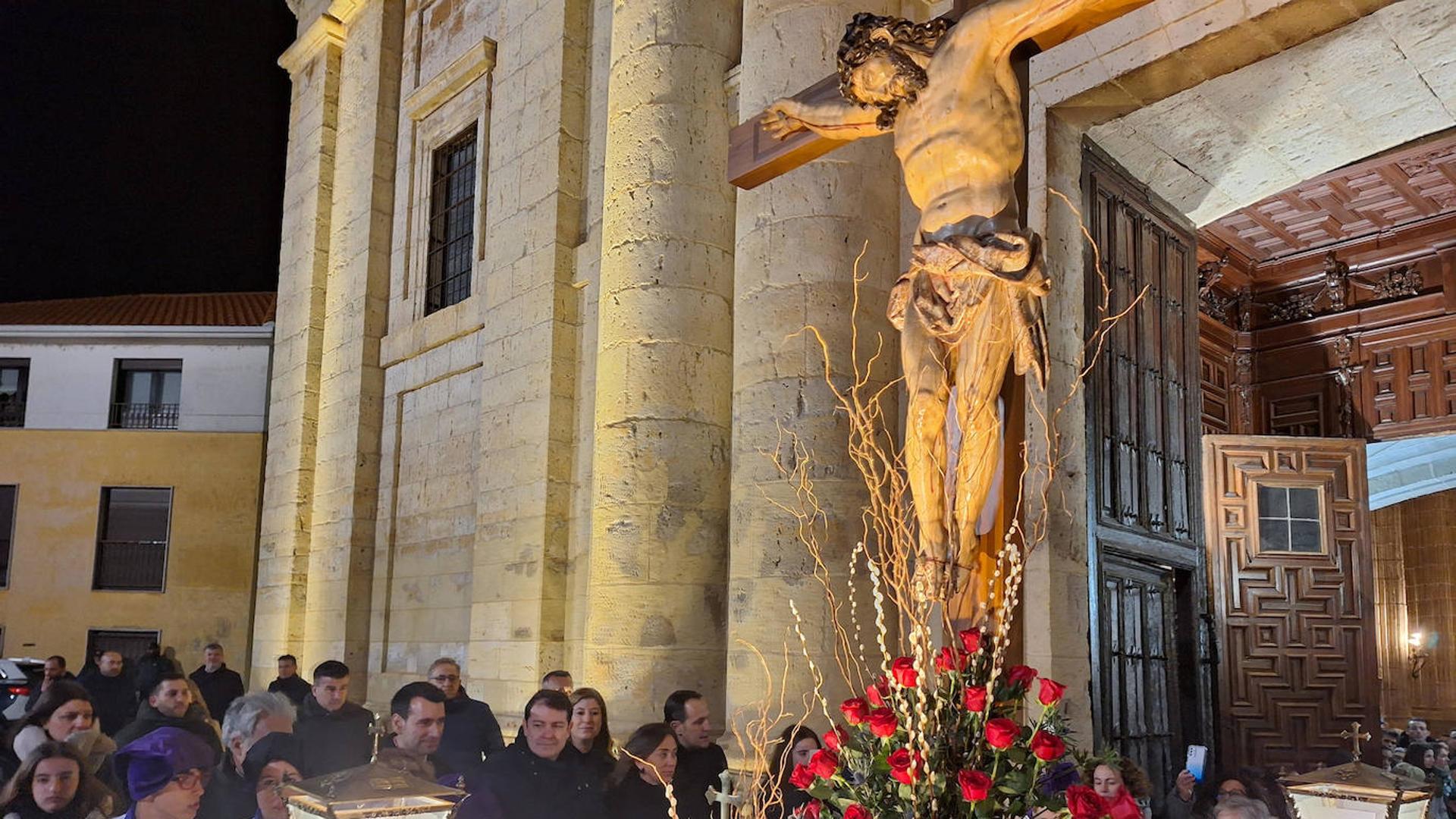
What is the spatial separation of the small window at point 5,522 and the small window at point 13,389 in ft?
3.87

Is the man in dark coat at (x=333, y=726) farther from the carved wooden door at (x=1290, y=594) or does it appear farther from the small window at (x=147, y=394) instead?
the small window at (x=147, y=394)

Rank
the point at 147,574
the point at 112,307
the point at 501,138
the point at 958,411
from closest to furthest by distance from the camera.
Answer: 1. the point at 958,411
2. the point at 501,138
3. the point at 147,574
4. the point at 112,307

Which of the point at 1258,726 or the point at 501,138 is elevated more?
the point at 501,138

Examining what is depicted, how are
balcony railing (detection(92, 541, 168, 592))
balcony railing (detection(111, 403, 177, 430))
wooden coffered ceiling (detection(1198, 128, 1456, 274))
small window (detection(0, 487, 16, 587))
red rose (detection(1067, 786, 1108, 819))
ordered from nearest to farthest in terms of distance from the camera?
red rose (detection(1067, 786, 1108, 819)) < wooden coffered ceiling (detection(1198, 128, 1456, 274)) < balcony railing (detection(92, 541, 168, 592)) < small window (detection(0, 487, 16, 587)) < balcony railing (detection(111, 403, 177, 430))

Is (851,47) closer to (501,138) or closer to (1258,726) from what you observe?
(1258,726)

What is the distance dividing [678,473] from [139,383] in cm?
1619

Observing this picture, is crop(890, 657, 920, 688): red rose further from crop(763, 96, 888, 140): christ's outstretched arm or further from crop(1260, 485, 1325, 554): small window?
crop(1260, 485, 1325, 554): small window

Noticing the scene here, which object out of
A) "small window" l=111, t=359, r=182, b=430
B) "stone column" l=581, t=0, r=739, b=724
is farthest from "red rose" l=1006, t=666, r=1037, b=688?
"small window" l=111, t=359, r=182, b=430

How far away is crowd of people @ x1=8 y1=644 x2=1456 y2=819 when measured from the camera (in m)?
4.57

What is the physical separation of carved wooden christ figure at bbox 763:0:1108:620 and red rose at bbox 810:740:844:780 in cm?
60

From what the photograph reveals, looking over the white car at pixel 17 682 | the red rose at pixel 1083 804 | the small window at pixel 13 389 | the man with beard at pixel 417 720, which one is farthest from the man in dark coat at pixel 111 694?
the small window at pixel 13 389

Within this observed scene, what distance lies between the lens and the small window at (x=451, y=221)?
13344 millimetres

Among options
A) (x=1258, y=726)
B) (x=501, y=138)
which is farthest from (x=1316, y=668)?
(x=501, y=138)

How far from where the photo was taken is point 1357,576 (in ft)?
32.3
